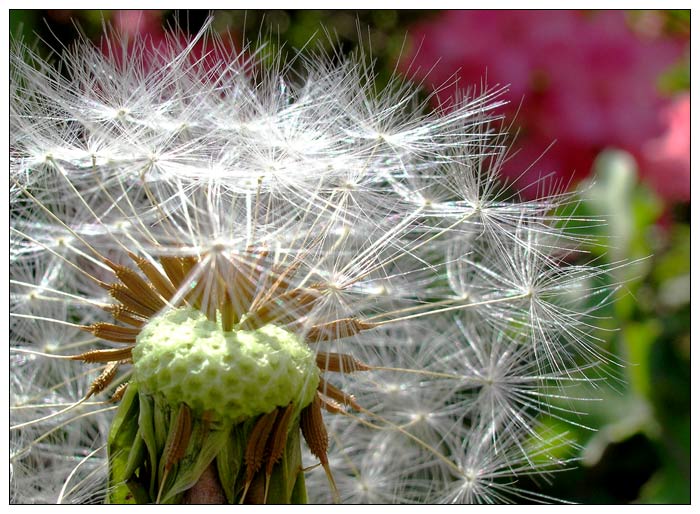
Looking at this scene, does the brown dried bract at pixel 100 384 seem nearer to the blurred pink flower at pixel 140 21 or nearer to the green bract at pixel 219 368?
the green bract at pixel 219 368

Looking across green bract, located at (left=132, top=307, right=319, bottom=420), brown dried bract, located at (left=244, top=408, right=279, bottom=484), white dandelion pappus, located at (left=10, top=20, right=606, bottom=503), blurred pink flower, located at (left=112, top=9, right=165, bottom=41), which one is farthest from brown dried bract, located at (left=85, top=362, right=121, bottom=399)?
blurred pink flower, located at (left=112, top=9, right=165, bottom=41)

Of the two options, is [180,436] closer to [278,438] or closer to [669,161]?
[278,438]

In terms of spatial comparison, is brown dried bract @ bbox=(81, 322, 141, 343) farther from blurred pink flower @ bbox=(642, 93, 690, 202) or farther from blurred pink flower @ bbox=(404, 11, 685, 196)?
blurred pink flower @ bbox=(642, 93, 690, 202)

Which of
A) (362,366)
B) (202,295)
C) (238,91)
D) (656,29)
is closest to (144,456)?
(202,295)

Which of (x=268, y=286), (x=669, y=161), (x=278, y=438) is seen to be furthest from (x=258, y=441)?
(x=669, y=161)

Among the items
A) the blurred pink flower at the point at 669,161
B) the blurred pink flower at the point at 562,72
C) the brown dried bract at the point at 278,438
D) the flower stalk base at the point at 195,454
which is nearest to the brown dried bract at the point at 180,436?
the flower stalk base at the point at 195,454

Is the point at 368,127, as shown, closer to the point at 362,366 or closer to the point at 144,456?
the point at 362,366
